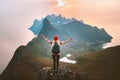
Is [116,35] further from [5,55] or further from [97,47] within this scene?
[5,55]

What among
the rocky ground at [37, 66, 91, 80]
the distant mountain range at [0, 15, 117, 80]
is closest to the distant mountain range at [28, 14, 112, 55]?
the distant mountain range at [0, 15, 117, 80]

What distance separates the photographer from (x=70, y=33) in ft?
9.07

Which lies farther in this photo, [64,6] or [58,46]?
[64,6]

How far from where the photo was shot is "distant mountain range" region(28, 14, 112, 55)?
2.72 metres

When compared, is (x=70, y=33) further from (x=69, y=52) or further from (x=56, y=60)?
(x=56, y=60)

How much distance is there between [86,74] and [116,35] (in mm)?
467

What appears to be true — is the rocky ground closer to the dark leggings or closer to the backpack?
the dark leggings

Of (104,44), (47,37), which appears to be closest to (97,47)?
(104,44)

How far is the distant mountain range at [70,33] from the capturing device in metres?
2.72

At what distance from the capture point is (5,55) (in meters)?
2.81

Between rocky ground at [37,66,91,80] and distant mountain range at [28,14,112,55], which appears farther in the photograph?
distant mountain range at [28,14,112,55]

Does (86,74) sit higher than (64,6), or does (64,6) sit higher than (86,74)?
(64,6)

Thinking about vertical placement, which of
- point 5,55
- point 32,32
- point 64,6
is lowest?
point 5,55

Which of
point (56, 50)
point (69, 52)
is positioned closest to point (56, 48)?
point (56, 50)
